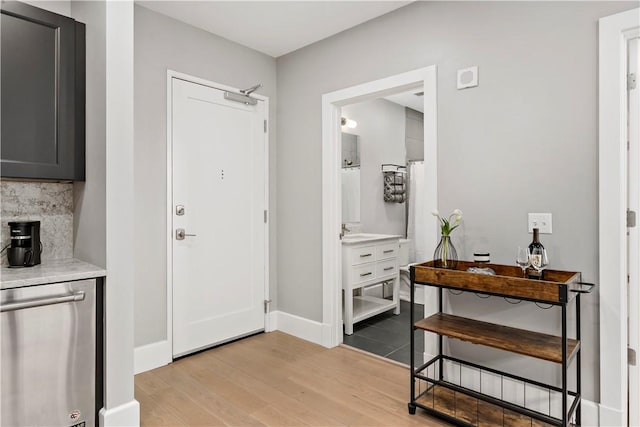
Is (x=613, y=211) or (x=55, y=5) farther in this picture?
(x=55, y=5)

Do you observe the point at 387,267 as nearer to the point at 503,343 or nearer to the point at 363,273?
the point at 363,273

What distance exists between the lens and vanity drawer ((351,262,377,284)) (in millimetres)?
3643

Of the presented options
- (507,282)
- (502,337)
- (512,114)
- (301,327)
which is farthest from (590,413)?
(301,327)

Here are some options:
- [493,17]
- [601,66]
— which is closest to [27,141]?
[493,17]

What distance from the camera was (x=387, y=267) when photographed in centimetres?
412

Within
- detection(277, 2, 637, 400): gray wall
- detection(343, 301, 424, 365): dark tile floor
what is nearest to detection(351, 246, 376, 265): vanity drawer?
detection(343, 301, 424, 365): dark tile floor

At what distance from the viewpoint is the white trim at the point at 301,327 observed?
3.32m

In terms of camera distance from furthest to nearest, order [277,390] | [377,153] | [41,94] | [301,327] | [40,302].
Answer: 1. [377,153]
2. [301,327]
3. [277,390]
4. [41,94]
5. [40,302]

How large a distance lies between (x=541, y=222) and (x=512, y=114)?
2.16 ft

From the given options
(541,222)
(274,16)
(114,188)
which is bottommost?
(541,222)

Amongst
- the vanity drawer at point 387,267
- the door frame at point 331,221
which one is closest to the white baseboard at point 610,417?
the door frame at point 331,221

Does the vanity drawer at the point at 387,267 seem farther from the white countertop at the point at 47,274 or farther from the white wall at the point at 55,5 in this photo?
the white wall at the point at 55,5

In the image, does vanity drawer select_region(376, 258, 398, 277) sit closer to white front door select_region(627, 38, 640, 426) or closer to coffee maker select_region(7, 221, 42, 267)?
white front door select_region(627, 38, 640, 426)

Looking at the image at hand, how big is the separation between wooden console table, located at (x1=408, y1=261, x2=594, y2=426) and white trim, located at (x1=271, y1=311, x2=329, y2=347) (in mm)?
1079
